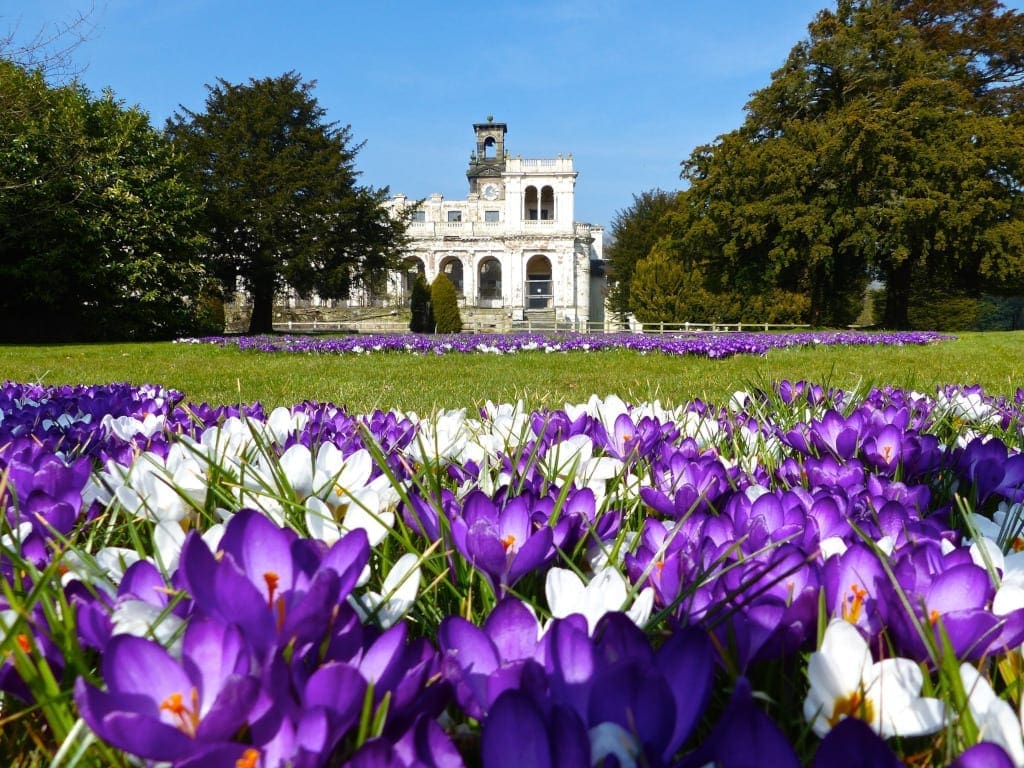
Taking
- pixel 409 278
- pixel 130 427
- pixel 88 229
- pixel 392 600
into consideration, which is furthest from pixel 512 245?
pixel 392 600

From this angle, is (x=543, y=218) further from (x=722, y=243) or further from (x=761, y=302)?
(x=722, y=243)

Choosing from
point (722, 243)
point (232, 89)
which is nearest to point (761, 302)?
point (722, 243)

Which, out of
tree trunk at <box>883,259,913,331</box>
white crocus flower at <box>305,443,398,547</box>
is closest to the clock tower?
tree trunk at <box>883,259,913,331</box>

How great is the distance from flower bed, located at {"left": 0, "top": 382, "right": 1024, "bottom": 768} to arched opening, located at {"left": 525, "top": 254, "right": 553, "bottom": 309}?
184 feet

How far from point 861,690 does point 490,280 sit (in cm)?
5995

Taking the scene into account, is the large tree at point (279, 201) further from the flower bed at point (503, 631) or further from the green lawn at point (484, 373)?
the flower bed at point (503, 631)

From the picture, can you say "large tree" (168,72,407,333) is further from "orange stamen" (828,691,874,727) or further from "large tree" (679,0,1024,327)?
"orange stamen" (828,691,874,727)

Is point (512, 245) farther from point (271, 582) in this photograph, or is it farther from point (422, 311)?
point (271, 582)

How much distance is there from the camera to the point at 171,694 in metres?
0.51

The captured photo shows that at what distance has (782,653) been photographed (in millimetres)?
670

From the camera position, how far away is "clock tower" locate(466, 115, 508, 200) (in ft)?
194

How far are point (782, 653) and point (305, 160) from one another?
31.2 meters

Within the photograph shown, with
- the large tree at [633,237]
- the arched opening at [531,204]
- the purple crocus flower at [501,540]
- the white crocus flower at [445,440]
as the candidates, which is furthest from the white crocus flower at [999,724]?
the arched opening at [531,204]

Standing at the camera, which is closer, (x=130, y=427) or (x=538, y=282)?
(x=130, y=427)
